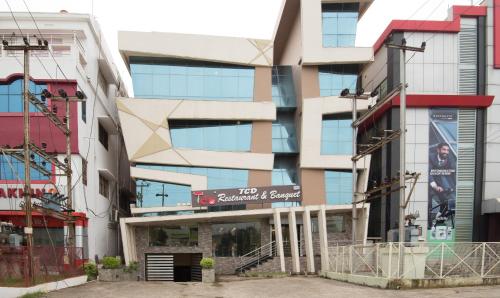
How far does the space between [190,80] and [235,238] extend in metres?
11.0

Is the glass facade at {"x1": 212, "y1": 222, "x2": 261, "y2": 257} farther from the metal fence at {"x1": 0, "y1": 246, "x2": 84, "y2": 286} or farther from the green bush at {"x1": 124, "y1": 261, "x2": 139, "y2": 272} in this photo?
the metal fence at {"x1": 0, "y1": 246, "x2": 84, "y2": 286}

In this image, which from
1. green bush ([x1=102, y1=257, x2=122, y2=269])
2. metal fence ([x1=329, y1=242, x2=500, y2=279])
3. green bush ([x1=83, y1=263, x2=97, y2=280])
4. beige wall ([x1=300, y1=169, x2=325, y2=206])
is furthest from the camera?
beige wall ([x1=300, y1=169, x2=325, y2=206])

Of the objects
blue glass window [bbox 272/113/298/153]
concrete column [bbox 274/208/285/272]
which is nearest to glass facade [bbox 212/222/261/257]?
concrete column [bbox 274/208/285/272]

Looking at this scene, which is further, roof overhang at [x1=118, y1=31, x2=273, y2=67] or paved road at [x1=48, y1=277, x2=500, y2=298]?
roof overhang at [x1=118, y1=31, x2=273, y2=67]

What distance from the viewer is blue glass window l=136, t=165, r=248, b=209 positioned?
104ft

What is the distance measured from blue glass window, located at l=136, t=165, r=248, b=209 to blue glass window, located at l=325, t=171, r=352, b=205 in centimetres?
549

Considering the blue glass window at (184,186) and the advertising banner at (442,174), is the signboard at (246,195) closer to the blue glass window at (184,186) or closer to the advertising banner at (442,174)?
the blue glass window at (184,186)

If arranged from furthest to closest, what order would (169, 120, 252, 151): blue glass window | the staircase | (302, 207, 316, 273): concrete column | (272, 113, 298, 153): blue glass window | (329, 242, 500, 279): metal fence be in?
1. (272, 113, 298, 153): blue glass window
2. (169, 120, 252, 151): blue glass window
3. the staircase
4. (302, 207, 316, 273): concrete column
5. (329, 242, 500, 279): metal fence

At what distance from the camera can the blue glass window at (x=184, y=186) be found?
31.8m

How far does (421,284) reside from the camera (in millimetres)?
16609

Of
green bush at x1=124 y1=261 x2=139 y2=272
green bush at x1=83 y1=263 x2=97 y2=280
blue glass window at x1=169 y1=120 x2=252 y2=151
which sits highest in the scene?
blue glass window at x1=169 y1=120 x2=252 y2=151

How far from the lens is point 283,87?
36.5 meters

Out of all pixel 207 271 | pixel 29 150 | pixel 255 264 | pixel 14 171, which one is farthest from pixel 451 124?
pixel 14 171

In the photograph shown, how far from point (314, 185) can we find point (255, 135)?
5134 millimetres
